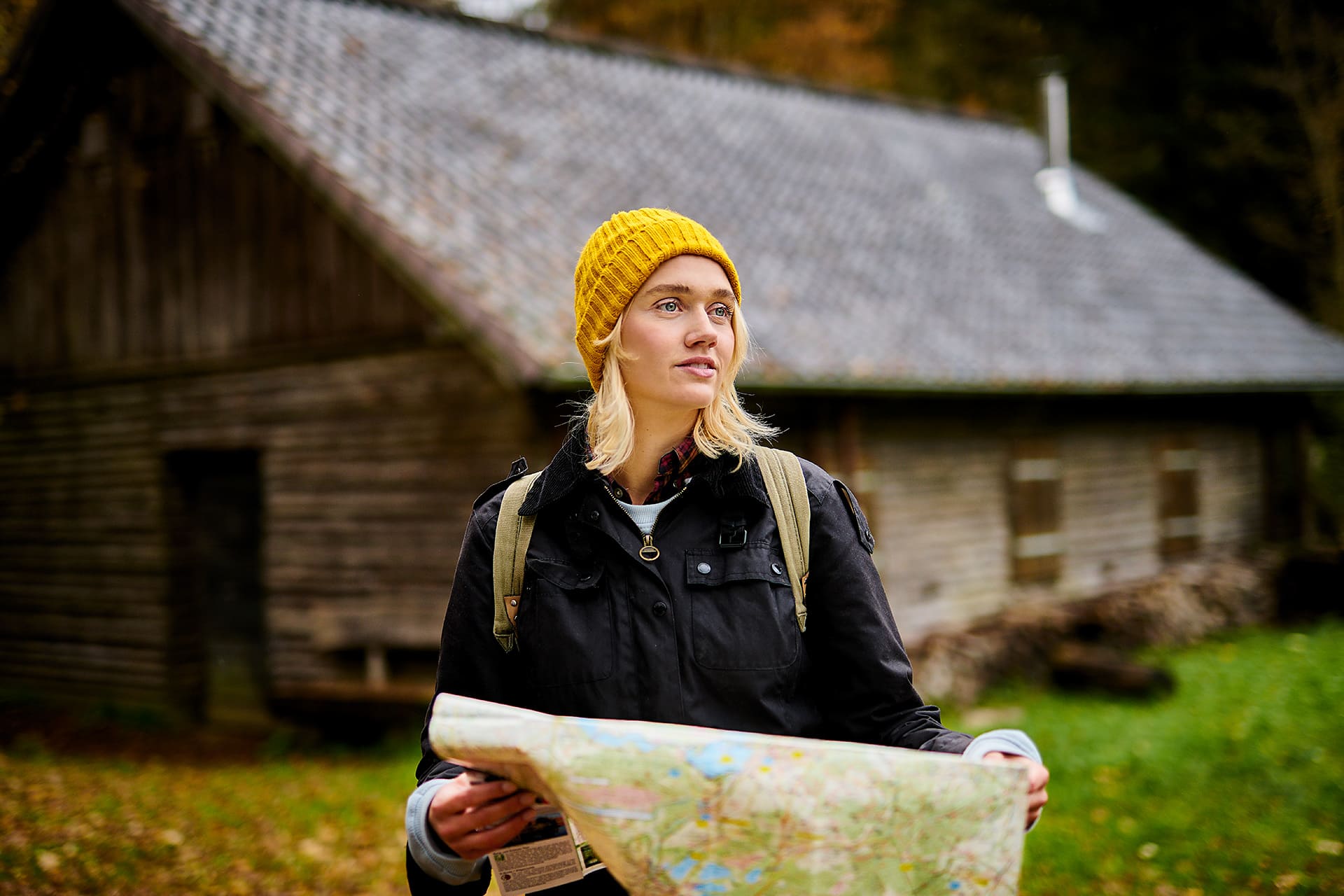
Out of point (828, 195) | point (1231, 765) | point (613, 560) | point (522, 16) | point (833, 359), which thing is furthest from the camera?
point (522, 16)

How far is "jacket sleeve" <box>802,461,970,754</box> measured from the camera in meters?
1.89

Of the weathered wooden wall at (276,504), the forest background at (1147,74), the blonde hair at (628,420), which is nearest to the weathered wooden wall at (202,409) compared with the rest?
the weathered wooden wall at (276,504)

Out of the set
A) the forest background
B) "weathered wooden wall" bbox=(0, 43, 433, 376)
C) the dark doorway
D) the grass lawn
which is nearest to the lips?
the grass lawn

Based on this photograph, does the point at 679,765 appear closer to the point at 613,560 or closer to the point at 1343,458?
the point at 613,560

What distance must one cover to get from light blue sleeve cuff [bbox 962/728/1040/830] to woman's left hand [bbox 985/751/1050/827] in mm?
13

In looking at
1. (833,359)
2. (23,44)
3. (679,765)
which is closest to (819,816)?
(679,765)

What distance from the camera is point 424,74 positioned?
34.9 ft

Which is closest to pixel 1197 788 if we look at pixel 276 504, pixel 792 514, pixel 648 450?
pixel 792 514

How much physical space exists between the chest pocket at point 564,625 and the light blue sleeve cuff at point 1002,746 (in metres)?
0.64

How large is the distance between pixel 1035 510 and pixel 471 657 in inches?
422

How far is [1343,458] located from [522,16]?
57.2 feet

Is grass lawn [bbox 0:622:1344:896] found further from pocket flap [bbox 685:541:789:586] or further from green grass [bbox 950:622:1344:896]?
pocket flap [bbox 685:541:789:586]

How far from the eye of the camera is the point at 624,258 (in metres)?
2.04

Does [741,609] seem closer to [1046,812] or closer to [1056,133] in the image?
[1046,812]
